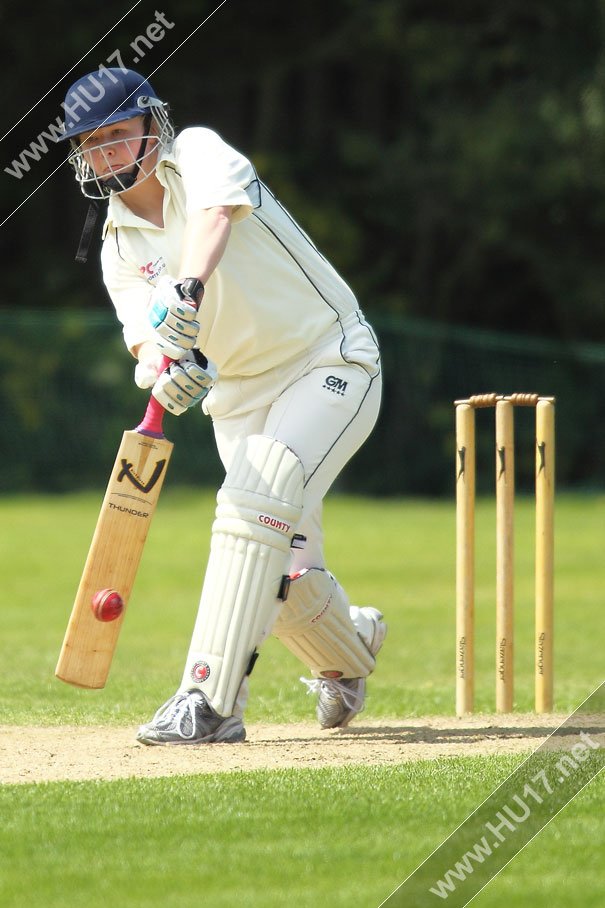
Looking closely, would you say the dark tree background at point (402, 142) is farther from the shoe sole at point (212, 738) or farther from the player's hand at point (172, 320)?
the shoe sole at point (212, 738)

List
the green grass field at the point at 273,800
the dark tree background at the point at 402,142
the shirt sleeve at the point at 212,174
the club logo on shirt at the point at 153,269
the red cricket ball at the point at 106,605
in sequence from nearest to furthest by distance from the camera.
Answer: the green grass field at the point at 273,800
the shirt sleeve at the point at 212,174
the red cricket ball at the point at 106,605
the club logo on shirt at the point at 153,269
the dark tree background at the point at 402,142

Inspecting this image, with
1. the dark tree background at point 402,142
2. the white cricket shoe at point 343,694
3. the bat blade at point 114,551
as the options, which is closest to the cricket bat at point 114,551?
the bat blade at point 114,551

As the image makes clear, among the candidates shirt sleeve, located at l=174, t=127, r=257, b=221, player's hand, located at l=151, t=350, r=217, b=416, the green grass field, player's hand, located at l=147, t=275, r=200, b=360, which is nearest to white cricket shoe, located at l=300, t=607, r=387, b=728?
the green grass field

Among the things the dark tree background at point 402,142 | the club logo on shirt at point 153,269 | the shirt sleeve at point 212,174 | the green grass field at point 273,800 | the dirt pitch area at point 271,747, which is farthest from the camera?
the dark tree background at point 402,142

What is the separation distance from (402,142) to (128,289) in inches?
578

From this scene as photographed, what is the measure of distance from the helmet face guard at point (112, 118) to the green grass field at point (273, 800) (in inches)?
59.8

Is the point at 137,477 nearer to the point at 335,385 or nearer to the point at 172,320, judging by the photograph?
the point at 172,320

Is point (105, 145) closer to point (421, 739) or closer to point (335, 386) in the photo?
point (335, 386)

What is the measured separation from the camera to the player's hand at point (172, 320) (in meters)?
3.46

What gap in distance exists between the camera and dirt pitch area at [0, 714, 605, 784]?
11.3 feet

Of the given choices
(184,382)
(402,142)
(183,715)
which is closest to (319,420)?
(184,382)

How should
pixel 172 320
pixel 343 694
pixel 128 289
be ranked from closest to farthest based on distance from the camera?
pixel 172 320 → pixel 128 289 → pixel 343 694

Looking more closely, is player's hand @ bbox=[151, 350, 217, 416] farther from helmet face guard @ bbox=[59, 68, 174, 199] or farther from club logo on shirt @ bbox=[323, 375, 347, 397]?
helmet face guard @ bbox=[59, 68, 174, 199]

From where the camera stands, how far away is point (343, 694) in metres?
4.10
